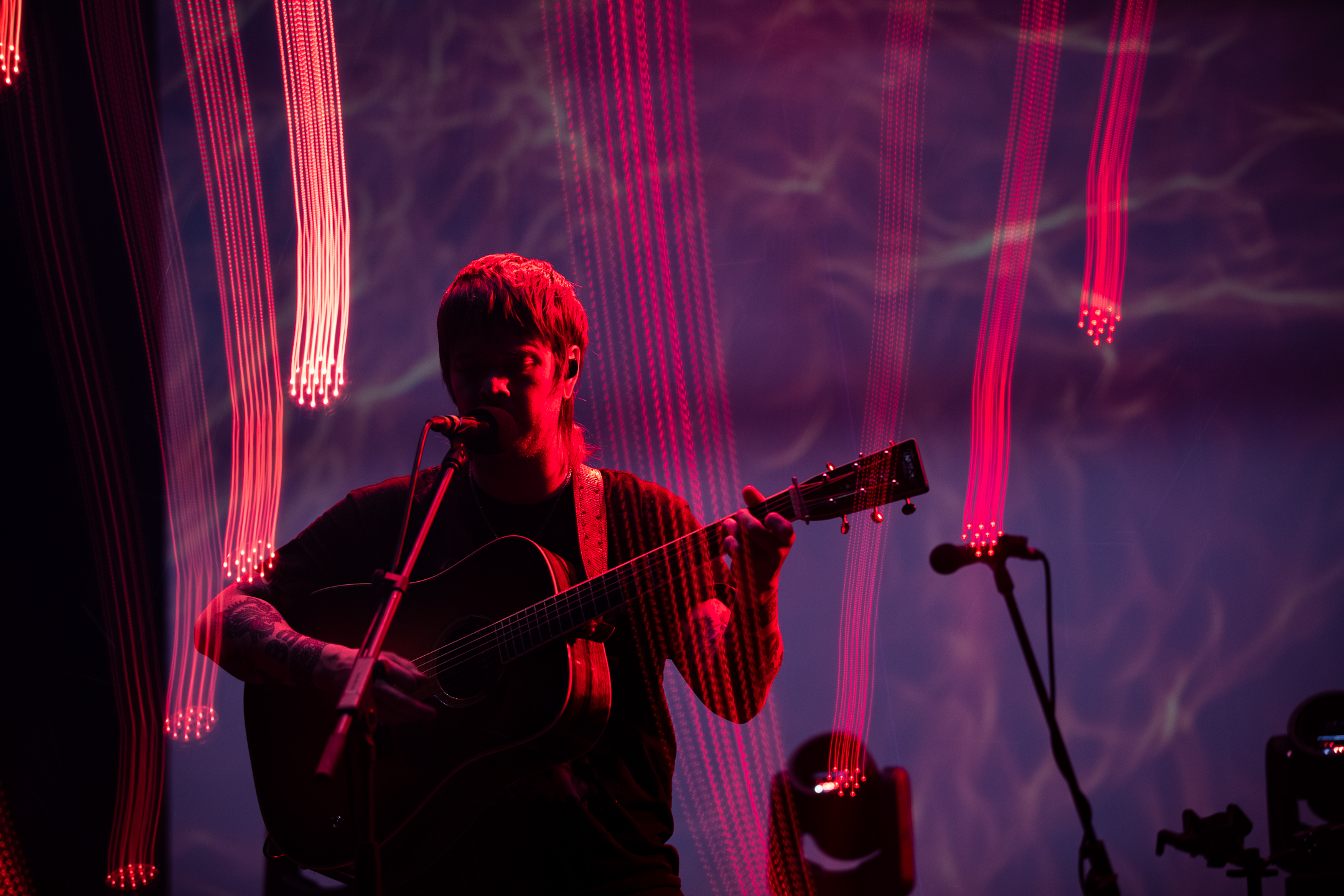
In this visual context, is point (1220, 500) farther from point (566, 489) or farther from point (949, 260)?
point (566, 489)

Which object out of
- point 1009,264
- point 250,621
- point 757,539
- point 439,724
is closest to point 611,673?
point 439,724

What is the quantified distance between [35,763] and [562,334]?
113 inches

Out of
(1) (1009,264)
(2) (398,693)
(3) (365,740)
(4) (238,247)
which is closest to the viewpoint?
(3) (365,740)

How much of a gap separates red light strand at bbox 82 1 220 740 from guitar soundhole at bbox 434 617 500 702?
7.68 ft

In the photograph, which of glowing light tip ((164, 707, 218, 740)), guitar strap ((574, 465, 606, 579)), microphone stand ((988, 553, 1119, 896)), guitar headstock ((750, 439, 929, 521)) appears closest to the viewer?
guitar headstock ((750, 439, 929, 521))

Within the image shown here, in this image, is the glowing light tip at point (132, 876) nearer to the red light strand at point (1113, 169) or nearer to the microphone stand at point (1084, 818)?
the microphone stand at point (1084, 818)

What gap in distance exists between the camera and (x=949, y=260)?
314cm

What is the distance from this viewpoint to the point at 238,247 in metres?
3.94

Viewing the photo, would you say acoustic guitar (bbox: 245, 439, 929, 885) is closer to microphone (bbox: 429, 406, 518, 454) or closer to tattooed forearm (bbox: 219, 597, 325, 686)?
tattooed forearm (bbox: 219, 597, 325, 686)

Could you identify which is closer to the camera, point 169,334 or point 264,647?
point 264,647

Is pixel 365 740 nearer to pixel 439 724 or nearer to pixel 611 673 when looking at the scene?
pixel 439 724

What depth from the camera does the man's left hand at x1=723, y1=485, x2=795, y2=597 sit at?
1.65 m

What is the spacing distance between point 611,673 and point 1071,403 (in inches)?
81.8

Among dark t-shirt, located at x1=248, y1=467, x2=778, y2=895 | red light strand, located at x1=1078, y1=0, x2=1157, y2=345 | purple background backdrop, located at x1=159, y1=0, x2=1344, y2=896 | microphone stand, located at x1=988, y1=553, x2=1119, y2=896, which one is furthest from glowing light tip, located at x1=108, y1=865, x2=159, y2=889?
red light strand, located at x1=1078, y1=0, x2=1157, y2=345
